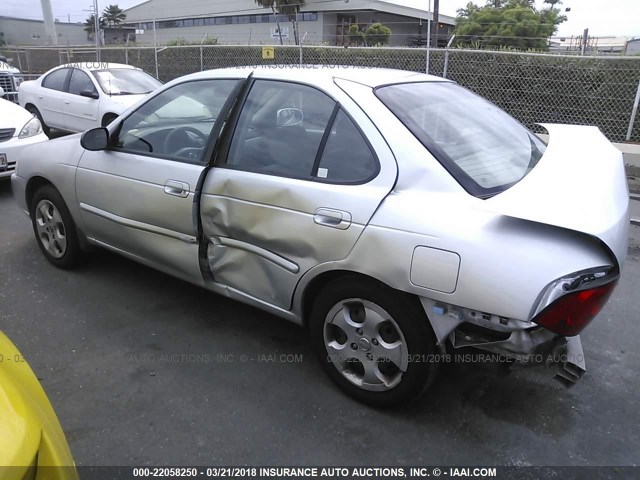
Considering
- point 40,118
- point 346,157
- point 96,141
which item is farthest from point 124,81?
point 346,157

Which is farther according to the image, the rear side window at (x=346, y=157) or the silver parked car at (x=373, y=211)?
the rear side window at (x=346, y=157)

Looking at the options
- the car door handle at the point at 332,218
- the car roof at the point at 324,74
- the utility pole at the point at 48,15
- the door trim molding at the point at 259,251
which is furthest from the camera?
the utility pole at the point at 48,15

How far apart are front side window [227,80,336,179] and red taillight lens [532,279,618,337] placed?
1.32 m

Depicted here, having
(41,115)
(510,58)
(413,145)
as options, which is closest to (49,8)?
(41,115)

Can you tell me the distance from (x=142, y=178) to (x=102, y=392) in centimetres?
135

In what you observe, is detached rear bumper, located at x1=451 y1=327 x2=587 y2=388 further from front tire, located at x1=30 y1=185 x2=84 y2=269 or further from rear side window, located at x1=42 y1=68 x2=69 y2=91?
rear side window, located at x1=42 y1=68 x2=69 y2=91

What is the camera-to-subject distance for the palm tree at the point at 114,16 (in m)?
57.1

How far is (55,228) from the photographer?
13.4 ft

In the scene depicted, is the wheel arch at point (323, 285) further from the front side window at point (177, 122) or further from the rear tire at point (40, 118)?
the rear tire at point (40, 118)

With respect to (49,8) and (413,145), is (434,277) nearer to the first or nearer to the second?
(413,145)

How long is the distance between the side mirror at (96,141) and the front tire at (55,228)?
657 millimetres

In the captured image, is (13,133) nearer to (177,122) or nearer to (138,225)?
(177,122)

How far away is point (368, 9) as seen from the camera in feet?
134

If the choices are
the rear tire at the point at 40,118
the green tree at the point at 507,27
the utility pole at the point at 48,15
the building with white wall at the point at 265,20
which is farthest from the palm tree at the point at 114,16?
the rear tire at the point at 40,118
